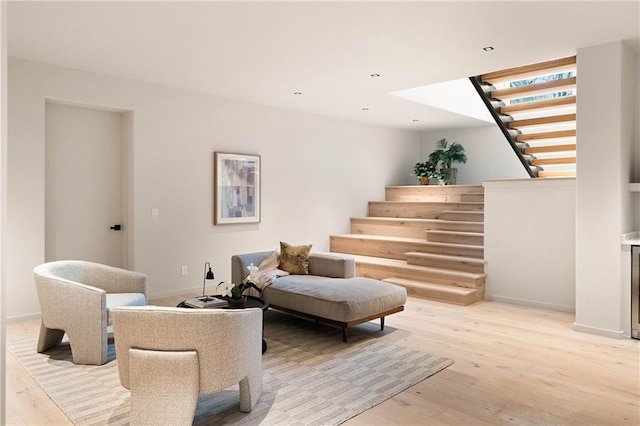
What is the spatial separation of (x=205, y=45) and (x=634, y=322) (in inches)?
180

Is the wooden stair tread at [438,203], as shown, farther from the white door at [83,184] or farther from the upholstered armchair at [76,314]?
the upholstered armchair at [76,314]

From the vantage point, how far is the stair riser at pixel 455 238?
20.6 ft

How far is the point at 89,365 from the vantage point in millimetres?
3406

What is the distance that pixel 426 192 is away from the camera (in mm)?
8320

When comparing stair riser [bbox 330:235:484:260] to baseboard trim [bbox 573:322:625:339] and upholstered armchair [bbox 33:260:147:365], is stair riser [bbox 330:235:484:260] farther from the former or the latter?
upholstered armchair [bbox 33:260:147:365]

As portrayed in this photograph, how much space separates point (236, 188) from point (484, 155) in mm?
4980

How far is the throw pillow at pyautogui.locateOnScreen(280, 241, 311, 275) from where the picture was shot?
16.3ft

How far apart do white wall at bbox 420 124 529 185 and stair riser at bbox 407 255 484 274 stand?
315cm

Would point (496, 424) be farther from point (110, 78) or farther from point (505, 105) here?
point (110, 78)

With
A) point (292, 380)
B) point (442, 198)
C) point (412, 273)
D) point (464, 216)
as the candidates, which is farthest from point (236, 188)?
point (442, 198)

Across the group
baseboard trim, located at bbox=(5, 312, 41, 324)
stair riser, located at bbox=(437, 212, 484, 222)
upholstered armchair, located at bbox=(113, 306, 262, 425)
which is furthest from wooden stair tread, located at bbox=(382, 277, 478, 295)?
baseboard trim, located at bbox=(5, 312, 41, 324)

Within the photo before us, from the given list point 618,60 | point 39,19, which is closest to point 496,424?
point 618,60

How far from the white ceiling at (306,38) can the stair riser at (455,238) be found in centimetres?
227

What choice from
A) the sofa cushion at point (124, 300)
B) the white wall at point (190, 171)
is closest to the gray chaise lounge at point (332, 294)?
the sofa cushion at point (124, 300)
